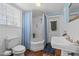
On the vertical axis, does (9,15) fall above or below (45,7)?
below

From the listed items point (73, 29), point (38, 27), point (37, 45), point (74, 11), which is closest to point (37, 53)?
point (37, 45)

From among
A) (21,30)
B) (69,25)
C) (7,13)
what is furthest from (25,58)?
(69,25)

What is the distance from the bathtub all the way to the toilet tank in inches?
7.9

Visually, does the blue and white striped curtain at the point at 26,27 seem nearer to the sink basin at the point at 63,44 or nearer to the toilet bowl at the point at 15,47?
the toilet bowl at the point at 15,47

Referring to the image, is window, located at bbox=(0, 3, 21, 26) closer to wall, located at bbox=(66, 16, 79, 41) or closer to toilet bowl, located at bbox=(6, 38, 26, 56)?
toilet bowl, located at bbox=(6, 38, 26, 56)

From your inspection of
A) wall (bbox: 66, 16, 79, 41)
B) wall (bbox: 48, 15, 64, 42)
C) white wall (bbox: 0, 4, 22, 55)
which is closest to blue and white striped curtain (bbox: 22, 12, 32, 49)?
white wall (bbox: 0, 4, 22, 55)

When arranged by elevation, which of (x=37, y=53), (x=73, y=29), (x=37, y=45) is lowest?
(x=37, y=53)

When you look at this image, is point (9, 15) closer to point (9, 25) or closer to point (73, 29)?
point (9, 25)

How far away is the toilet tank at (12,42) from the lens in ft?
4.67

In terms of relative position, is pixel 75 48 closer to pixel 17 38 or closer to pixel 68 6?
pixel 68 6

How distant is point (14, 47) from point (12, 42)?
0.08 meters

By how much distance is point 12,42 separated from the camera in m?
1.46

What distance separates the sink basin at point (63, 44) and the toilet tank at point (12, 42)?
0.48m

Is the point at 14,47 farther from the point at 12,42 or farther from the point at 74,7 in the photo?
the point at 74,7
